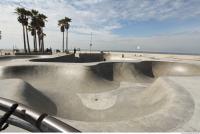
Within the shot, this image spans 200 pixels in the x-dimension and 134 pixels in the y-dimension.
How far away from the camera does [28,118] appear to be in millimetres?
2287

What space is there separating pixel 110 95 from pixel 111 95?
3.2 inches

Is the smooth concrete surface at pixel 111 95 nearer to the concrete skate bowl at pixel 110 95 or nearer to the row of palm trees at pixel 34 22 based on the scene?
the concrete skate bowl at pixel 110 95

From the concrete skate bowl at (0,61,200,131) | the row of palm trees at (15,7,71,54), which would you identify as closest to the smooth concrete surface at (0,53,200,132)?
the concrete skate bowl at (0,61,200,131)

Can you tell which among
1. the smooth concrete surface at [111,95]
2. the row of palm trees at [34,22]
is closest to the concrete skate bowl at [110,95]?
the smooth concrete surface at [111,95]

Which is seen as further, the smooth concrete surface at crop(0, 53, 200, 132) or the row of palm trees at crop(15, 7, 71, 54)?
the row of palm trees at crop(15, 7, 71, 54)

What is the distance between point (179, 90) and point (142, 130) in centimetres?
480

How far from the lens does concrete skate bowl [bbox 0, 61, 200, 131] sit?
5.75m

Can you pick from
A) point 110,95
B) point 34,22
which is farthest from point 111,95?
point 34,22

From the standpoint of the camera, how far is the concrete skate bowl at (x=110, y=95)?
18.9ft

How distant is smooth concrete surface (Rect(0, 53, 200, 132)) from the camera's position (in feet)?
18.6

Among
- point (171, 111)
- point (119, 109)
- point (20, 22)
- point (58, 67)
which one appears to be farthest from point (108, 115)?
point (20, 22)

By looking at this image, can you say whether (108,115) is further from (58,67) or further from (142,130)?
(58,67)

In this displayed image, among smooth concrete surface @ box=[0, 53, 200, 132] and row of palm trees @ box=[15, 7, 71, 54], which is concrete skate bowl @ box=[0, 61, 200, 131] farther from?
row of palm trees @ box=[15, 7, 71, 54]

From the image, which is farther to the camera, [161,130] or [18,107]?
[161,130]
